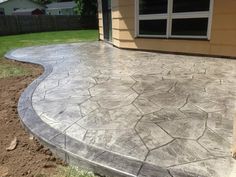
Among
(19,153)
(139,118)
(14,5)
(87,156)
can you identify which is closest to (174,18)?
(139,118)

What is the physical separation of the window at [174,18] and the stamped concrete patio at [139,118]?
159 cm

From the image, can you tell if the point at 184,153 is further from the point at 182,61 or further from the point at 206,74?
the point at 182,61

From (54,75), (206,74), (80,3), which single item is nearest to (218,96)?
(206,74)

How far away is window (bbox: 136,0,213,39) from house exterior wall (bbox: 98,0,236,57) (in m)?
0.16

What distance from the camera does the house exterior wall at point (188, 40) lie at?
219 inches

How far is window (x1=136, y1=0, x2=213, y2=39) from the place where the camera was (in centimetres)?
583

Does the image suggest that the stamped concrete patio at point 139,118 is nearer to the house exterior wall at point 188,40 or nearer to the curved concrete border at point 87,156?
the curved concrete border at point 87,156

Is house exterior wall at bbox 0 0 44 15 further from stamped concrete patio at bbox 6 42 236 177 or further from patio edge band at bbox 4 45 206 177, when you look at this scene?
patio edge band at bbox 4 45 206 177

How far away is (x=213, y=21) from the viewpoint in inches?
224

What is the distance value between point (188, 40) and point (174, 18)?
737mm

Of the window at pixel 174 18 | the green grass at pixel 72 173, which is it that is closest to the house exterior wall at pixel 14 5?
the window at pixel 174 18

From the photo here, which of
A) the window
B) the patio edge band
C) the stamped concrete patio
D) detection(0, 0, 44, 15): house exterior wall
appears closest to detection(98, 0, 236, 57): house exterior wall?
the window

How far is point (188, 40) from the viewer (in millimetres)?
6227

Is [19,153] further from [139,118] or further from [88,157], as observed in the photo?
[139,118]
